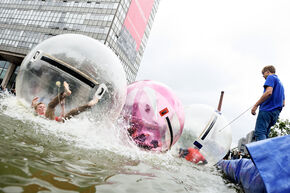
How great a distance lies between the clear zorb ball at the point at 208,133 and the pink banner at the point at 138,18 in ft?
122

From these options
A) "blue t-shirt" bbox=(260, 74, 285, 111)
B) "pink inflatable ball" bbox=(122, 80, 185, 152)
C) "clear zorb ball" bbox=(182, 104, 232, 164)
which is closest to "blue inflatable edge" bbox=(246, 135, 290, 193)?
"pink inflatable ball" bbox=(122, 80, 185, 152)

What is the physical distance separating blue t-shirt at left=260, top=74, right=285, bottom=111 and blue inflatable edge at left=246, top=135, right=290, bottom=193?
245 cm

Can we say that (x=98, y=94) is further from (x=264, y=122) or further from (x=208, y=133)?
(x=264, y=122)

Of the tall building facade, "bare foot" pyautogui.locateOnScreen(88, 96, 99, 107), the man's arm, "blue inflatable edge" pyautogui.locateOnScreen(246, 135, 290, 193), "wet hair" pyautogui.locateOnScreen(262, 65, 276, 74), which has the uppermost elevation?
the tall building facade

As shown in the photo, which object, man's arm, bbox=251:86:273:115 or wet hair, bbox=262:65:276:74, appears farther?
wet hair, bbox=262:65:276:74

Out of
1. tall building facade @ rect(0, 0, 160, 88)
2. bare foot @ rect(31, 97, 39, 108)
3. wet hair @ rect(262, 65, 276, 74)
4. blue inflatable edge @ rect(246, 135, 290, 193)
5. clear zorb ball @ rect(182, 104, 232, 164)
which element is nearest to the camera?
blue inflatable edge @ rect(246, 135, 290, 193)

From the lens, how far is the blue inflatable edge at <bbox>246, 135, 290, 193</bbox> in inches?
55.8

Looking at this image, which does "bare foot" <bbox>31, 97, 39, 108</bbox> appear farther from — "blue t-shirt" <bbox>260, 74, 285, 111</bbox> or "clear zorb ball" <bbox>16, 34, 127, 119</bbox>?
"blue t-shirt" <bbox>260, 74, 285, 111</bbox>

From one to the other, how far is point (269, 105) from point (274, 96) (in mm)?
209

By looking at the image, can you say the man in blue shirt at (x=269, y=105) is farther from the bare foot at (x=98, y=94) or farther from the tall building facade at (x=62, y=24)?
the tall building facade at (x=62, y=24)

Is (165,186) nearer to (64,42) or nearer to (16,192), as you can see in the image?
(16,192)

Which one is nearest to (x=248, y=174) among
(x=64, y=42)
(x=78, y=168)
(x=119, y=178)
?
(x=119, y=178)

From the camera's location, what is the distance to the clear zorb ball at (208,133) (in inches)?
176

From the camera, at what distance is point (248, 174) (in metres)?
2.16
